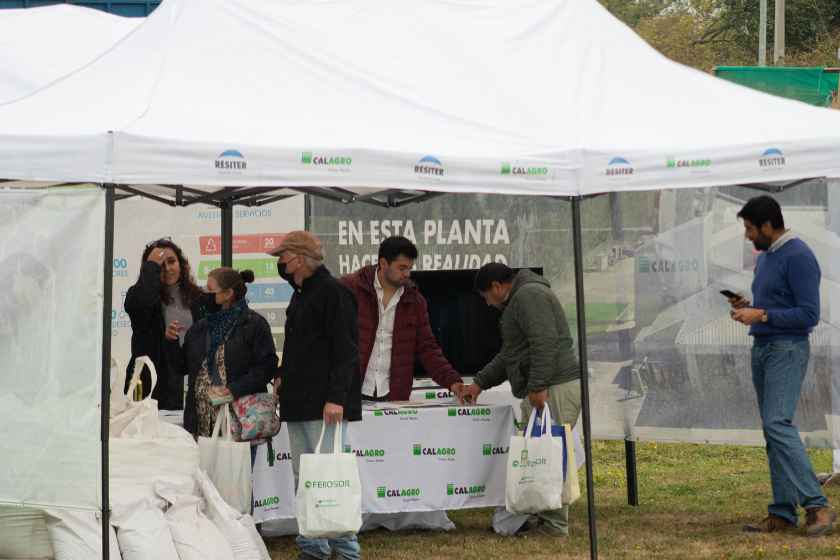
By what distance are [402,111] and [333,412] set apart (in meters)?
1.58

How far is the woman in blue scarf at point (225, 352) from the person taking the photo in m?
7.31

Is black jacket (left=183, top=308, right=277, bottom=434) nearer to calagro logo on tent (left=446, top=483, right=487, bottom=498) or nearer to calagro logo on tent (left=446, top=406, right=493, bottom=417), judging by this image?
calagro logo on tent (left=446, top=406, right=493, bottom=417)

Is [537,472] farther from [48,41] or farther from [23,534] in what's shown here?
[48,41]

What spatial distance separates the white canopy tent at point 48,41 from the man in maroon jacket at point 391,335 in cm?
289

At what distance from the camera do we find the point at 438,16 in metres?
8.15

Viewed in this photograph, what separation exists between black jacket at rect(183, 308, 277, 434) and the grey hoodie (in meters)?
1.44

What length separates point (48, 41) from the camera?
1044 cm

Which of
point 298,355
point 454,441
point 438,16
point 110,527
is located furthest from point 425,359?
point 110,527

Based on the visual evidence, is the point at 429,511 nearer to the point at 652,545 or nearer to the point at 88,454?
the point at 652,545

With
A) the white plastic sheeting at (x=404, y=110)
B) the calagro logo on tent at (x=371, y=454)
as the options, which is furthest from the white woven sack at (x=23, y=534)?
the calagro logo on tent at (x=371, y=454)

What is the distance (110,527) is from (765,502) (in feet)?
15.3

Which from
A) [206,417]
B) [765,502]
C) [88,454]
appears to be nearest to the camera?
[88,454]


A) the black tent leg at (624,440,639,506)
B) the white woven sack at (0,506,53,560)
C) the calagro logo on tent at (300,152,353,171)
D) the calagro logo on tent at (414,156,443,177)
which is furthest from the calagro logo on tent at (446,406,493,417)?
the white woven sack at (0,506,53,560)

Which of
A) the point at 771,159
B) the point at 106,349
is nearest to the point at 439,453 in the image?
the point at 771,159
